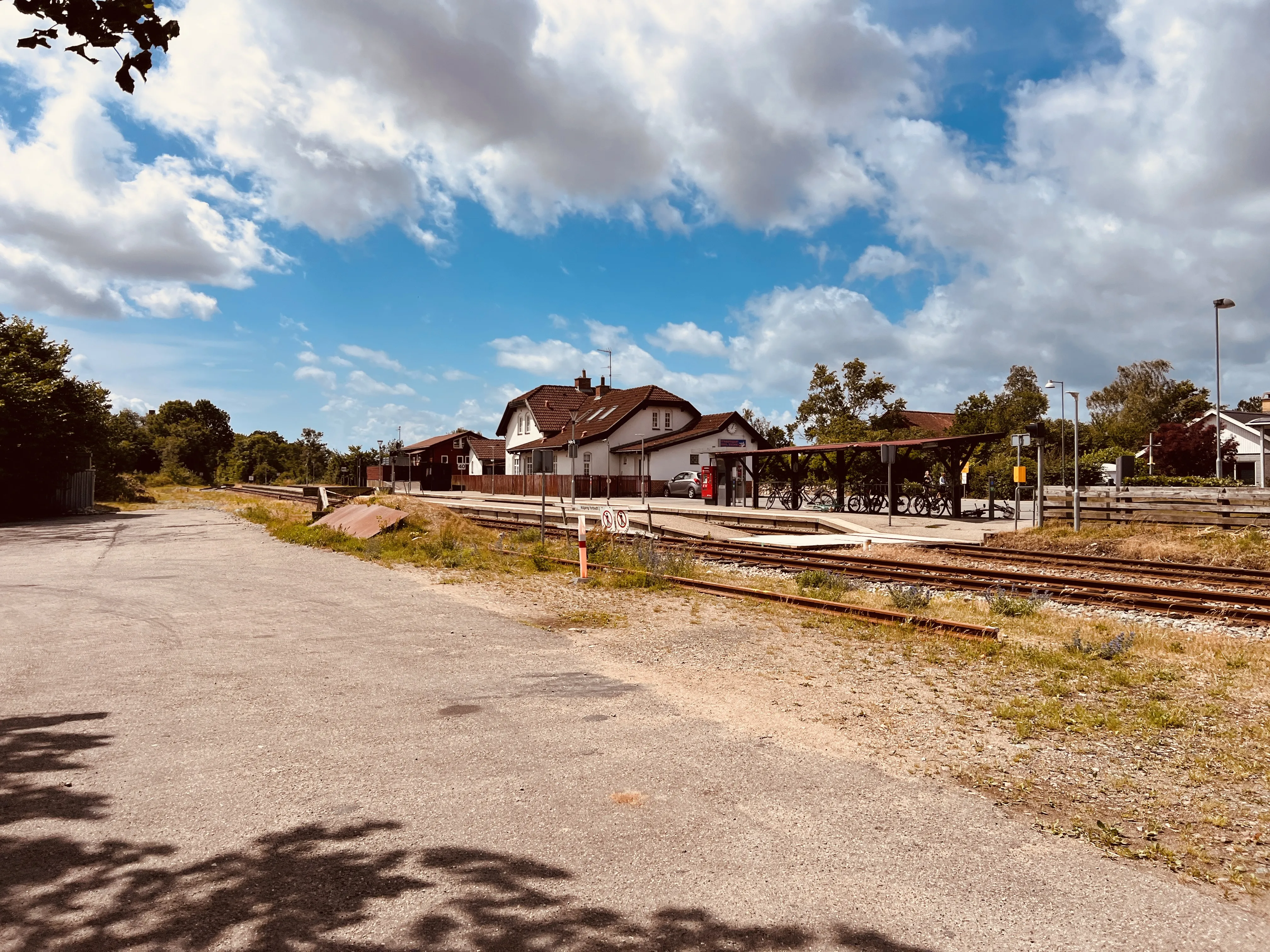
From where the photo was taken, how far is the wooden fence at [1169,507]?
19047mm

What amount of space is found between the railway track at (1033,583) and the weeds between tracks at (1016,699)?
1.14 m

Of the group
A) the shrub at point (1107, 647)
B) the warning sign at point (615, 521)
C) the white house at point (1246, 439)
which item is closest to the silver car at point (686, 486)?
the warning sign at point (615, 521)

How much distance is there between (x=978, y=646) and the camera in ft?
26.8

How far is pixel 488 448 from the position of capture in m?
76.4

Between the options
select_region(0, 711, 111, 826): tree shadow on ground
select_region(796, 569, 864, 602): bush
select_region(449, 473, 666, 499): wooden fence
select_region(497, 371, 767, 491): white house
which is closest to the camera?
select_region(0, 711, 111, 826): tree shadow on ground

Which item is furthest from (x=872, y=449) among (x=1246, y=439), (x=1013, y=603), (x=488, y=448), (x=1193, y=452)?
(x=488, y=448)

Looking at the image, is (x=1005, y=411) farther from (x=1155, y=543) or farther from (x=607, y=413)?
(x=1155, y=543)

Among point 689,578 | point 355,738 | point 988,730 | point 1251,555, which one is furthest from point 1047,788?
point 1251,555

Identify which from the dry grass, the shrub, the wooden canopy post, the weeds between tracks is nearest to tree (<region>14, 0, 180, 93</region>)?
the weeds between tracks

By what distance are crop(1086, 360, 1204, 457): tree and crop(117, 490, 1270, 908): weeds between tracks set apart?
68.9 meters

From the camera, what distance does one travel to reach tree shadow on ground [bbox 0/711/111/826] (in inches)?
164

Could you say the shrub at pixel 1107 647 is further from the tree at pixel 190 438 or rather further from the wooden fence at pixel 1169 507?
the tree at pixel 190 438

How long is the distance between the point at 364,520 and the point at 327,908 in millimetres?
18631

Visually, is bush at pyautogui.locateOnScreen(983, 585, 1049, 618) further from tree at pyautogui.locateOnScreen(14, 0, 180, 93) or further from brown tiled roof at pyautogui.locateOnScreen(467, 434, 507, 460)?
brown tiled roof at pyautogui.locateOnScreen(467, 434, 507, 460)
